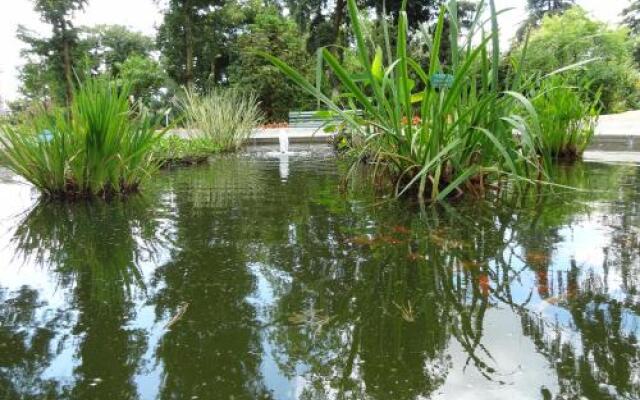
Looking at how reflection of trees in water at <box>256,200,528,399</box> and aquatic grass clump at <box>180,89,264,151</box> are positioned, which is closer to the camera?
reflection of trees in water at <box>256,200,528,399</box>

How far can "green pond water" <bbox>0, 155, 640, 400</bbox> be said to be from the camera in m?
0.87

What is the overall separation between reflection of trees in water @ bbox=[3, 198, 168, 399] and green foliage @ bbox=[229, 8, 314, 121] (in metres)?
16.4

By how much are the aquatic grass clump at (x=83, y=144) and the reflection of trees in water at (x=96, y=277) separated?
0.23 m

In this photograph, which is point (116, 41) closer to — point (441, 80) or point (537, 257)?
point (441, 80)

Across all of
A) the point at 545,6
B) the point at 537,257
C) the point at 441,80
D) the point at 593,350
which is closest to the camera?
the point at 593,350

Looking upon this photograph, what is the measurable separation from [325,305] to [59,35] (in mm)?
25327

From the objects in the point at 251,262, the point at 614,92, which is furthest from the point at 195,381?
the point at 614,92

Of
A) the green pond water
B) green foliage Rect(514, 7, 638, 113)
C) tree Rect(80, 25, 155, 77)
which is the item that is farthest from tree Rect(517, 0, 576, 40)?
the green pond water

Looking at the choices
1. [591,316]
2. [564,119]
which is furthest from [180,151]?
[591,316]

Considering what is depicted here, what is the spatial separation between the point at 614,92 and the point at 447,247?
19.8m

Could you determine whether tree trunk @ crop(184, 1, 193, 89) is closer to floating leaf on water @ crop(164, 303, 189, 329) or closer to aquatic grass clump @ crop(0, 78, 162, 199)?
aquatic grass clump @ crop(0, 78, 162, 199)

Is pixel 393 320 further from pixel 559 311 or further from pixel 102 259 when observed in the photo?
pixel 102 259

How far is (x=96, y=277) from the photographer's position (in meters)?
1.44

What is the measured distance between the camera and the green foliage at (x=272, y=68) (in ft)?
61.3
